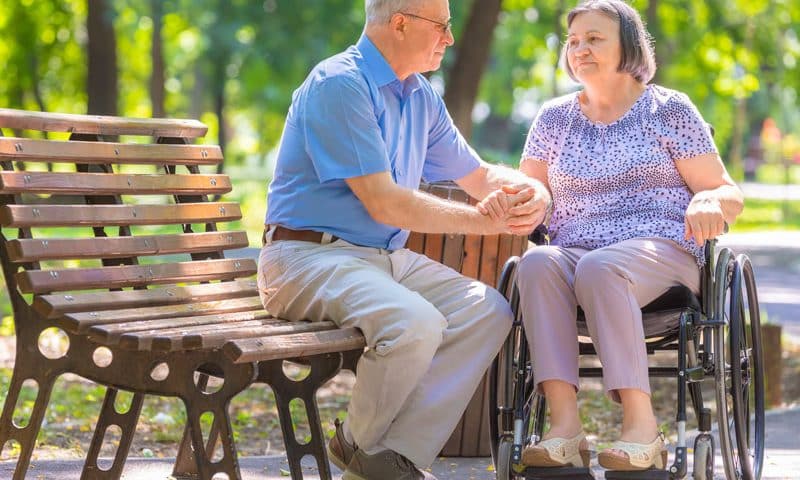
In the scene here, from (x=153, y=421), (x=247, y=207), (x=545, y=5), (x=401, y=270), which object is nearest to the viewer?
(x=401, y=270)

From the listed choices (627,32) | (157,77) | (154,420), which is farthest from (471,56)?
(157,77)

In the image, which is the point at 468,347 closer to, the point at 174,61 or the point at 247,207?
the point at 247,207

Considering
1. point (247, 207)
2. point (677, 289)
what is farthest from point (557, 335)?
point (247, 207)

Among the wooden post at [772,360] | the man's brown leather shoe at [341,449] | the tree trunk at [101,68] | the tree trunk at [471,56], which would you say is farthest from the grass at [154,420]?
the tree trunk at [101,68]

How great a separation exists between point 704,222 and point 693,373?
460mm

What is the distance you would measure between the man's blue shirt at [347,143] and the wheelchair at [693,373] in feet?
1.69

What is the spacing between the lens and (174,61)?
134ft

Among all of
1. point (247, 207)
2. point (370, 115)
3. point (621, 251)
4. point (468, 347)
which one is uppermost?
point (370, 115)

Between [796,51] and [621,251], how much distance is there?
28430 millimetres

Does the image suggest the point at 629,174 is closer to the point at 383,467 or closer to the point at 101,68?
the point at 383,467

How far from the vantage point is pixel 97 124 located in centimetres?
438

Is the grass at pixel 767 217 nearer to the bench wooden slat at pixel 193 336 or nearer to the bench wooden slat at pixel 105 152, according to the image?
the bench wooden slat at pixel 105 152

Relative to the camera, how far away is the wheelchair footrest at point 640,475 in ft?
12.4

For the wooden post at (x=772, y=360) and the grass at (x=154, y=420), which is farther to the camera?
the wooden post at (x=772, y=360)
